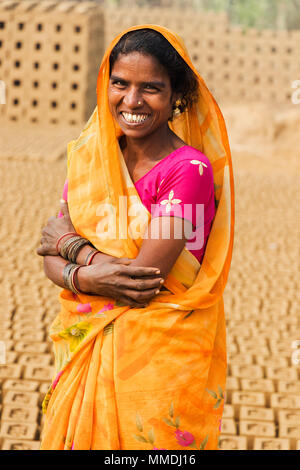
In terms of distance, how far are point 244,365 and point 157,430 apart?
2600mm

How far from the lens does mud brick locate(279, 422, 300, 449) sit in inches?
134

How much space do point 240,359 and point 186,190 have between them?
9.48 feet

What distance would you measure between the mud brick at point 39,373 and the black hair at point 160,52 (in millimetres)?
2614

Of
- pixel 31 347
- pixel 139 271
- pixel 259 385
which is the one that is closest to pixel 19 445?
pixel 31 347

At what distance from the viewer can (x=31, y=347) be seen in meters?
4.25

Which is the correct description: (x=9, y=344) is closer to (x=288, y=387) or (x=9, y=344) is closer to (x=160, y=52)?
(x=288, y=387)

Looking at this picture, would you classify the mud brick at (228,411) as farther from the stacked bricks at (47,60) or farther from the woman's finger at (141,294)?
the stacked bricks at (47,60)

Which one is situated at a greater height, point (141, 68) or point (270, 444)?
point (141, 68)

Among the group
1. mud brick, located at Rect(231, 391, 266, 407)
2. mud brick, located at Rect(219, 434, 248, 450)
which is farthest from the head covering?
mud brick, located at Rect(231, 391, 266, 407)

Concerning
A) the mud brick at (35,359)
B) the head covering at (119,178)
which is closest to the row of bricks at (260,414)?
the mud brick at (35,359)

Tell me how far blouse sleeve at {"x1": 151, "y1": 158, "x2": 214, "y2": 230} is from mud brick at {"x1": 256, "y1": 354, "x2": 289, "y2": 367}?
2.81 m

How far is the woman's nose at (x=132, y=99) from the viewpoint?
161 centimetres

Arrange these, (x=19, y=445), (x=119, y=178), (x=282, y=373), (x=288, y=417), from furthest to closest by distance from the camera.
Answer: (x=282, y=373)
(x=288, y=417)
(x=19, y=445)
(x=119, y=178)

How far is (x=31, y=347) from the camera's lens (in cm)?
425
